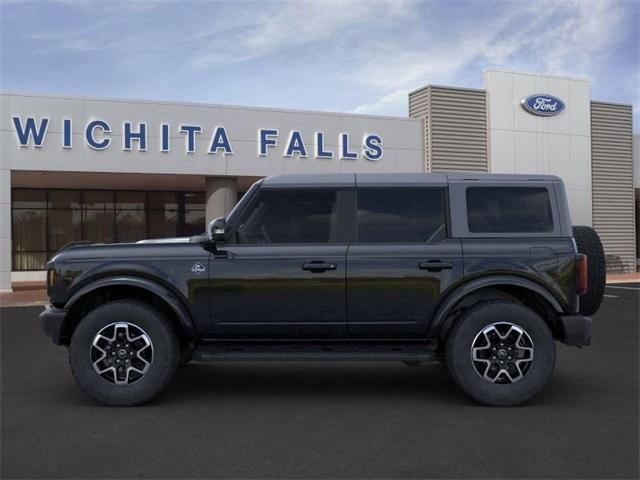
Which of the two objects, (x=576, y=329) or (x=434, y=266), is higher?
(x=434, y=266)

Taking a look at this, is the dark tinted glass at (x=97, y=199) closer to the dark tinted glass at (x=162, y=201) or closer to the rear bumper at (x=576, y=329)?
the dark tinted glass at (x=162, y=201)

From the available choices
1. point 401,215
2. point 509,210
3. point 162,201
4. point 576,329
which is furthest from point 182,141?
point 576,329

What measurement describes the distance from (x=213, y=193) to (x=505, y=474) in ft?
64.0

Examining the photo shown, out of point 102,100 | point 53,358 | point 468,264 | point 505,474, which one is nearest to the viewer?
point 505,474

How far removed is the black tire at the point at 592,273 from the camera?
6.18 metres

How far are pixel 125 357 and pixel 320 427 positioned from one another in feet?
5.97

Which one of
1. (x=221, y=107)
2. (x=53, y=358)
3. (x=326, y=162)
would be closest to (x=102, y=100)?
(x=221, y=107)

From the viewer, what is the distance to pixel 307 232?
20.0 ft

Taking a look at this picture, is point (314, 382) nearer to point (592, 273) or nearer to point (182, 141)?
point (592, 273)

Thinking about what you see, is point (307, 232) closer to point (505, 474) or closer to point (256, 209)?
point (256, 209)

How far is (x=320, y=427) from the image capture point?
5211 mm

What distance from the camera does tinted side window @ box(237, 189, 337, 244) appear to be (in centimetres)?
608

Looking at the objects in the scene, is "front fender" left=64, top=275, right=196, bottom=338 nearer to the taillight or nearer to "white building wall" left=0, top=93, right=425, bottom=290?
the taillight

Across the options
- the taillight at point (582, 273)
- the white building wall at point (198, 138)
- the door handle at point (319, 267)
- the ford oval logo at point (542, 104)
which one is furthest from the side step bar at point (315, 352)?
the ford oval logo at point (542, 104)
